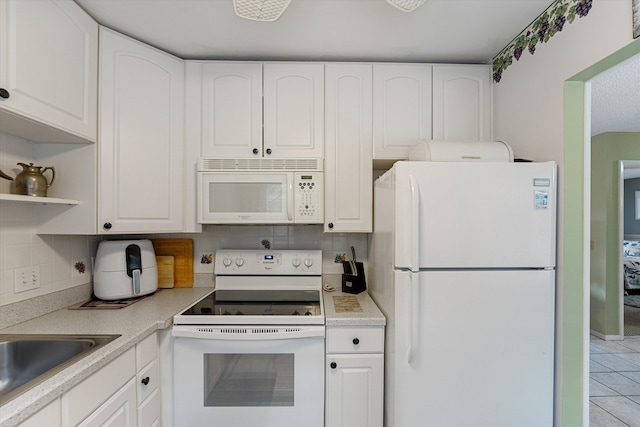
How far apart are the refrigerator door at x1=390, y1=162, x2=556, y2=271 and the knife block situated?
72 centimetres

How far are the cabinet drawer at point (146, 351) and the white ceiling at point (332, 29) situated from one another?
155 centimetres

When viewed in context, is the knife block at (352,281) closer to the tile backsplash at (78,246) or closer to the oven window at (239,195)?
the tile backsplash at (78,246)

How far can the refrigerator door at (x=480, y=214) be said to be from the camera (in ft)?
4.43

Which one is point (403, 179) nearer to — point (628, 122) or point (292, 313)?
point (292, 313)

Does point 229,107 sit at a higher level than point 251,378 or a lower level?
higher

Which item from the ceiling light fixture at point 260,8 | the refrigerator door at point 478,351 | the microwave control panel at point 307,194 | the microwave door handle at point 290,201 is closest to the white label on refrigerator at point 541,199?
the refrigerator door at point 478,351

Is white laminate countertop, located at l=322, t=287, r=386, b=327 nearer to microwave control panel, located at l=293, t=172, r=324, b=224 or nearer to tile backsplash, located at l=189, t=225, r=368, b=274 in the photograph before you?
tile backsplash, located at l=189, t=225, r=368, b=274

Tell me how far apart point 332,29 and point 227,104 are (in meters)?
0.74

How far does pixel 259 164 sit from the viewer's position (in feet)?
6.00

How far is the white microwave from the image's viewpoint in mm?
1821

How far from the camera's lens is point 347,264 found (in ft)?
6.87

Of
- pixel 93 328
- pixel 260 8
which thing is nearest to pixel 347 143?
pixel 260 8

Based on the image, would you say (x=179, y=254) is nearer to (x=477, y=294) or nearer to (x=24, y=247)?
(x=24, y=247)

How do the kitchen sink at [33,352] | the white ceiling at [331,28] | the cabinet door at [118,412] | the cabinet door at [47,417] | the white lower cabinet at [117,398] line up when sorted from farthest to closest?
the white ceiling at [331,28], the kitchen sink at [33,352], the cabinet door at [118,412], the white lower cabinet at [117,398], the cabinet door at [47,417]
